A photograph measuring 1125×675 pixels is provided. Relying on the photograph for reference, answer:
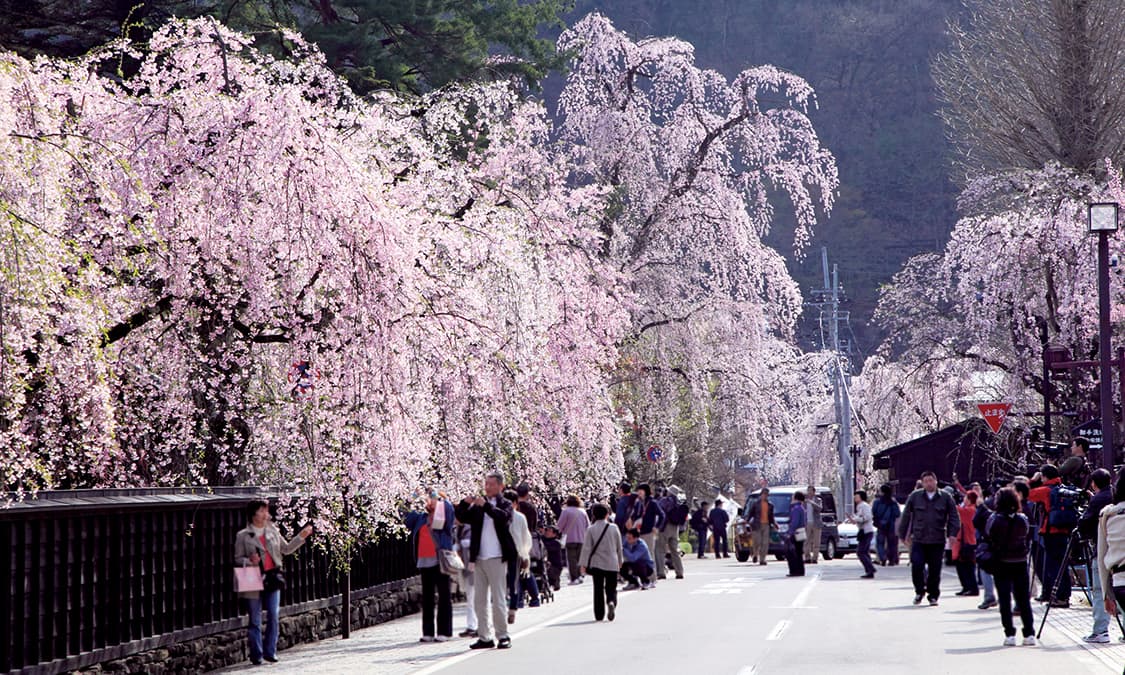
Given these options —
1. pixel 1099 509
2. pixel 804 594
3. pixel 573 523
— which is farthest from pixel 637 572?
pixel 1099 509

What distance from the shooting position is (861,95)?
177 meters

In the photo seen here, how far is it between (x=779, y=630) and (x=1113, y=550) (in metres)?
7.50

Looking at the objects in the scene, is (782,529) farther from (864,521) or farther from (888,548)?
(864,521)

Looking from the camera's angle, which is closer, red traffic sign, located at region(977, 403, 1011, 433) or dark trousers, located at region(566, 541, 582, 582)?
dark trousers, located at region(566, 541, 582, 582)

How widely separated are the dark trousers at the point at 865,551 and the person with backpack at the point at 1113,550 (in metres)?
19.9

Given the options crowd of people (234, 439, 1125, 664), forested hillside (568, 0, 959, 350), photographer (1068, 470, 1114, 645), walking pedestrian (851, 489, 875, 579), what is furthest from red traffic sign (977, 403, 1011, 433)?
forested hillside (568, 0, 959, 350)

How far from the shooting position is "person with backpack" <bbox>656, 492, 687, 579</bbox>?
3234cm

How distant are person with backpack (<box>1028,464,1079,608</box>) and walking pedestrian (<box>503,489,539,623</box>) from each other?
6060 mm

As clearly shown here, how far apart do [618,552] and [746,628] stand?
2.91 m

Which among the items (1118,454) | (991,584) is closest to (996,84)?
(1118,454)

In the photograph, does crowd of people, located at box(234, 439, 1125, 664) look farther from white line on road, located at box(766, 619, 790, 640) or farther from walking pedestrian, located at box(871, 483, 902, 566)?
walking pedestrian, located at box(871, 483, 902, 566)

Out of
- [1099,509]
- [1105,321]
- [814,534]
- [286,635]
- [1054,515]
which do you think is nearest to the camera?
[1099,509]

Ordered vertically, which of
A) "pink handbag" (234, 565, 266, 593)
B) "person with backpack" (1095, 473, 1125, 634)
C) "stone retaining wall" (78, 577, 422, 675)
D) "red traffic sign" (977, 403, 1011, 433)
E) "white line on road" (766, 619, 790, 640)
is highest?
"red traffic sign" (977, 403, 1011, 433)

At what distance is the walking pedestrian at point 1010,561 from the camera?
16.3 metres
